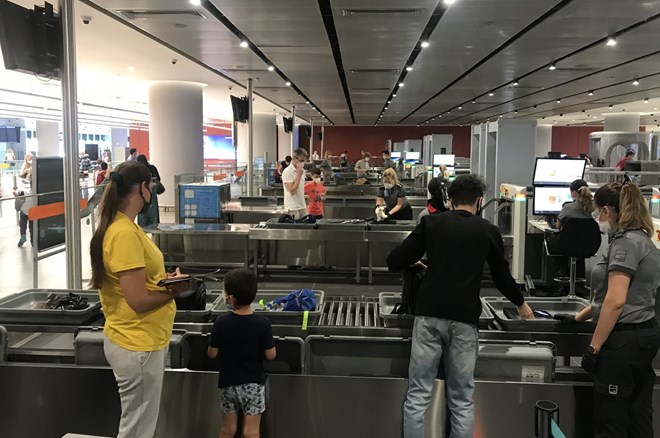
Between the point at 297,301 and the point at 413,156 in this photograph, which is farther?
the point at 413,156

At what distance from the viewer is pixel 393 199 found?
8.36m

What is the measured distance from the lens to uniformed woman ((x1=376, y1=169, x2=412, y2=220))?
8.14 meters

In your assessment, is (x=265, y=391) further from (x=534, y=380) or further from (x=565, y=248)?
(x=565, y=248)

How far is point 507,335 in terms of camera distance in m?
3.50

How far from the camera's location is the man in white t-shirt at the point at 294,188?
8180 mm

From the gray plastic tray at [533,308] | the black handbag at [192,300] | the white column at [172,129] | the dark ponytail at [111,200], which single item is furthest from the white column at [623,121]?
the dark ponytail at [111,200]

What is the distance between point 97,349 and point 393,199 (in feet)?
18.3

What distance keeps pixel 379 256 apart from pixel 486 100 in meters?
13.8

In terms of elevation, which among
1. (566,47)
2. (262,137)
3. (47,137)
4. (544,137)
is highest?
(544,137)

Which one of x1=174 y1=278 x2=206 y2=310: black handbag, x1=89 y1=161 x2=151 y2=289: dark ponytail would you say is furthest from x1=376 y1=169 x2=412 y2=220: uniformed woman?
x1=89 y1=161 x2=151 y2=289: dark ponytail

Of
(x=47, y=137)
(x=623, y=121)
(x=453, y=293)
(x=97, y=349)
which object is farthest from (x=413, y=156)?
(x=453, y=293)

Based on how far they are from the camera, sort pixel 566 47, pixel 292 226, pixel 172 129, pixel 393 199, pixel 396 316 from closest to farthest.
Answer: pixel 396 316
pixel 292 226
pixel 393 199
pixel 566 47
pixel 172 129

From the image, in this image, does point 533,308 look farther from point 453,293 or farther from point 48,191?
point 48,191

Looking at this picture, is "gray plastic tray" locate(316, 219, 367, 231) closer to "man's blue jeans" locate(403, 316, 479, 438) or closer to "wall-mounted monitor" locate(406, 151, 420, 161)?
"man's blue jeans" locate(403, 316, 479, 438)
